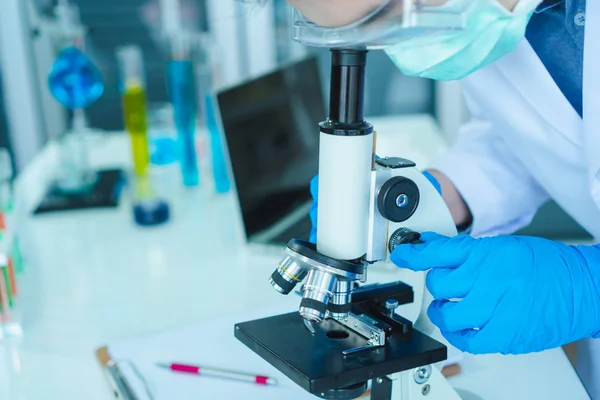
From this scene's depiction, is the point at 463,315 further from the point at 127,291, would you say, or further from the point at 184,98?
the point at 184,98

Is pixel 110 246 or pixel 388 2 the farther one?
pixel 110 246

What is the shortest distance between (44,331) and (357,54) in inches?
28.4

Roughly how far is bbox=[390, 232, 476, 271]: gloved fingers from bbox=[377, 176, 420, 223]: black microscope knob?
0.12 feet

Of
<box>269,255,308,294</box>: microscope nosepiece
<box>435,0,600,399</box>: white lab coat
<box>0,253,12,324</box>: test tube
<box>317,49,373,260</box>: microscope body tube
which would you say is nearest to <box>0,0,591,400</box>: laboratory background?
<box>0,253,12,324</box>: test tube

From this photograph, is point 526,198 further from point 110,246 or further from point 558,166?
point 110,246

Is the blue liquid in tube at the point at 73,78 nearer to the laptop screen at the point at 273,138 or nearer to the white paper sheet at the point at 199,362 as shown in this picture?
the laptop screen at the point at 273,138

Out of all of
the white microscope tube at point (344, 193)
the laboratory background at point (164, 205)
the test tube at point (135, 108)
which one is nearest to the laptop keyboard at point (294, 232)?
the laboratory background at point (164, 205)

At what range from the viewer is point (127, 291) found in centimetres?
119

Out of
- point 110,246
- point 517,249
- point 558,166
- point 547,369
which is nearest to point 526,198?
point 558,166

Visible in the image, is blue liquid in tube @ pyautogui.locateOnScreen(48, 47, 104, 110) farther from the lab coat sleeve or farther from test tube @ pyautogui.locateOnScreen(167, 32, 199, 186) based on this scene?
the lab coat sleeve

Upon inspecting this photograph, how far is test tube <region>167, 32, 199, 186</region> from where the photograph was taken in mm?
1608

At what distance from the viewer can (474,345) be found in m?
0.74

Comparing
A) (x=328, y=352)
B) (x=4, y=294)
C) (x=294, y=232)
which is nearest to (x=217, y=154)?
(x=294, y=232)

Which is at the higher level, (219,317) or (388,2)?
(388,2)
